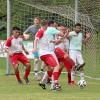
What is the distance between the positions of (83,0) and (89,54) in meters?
2.54

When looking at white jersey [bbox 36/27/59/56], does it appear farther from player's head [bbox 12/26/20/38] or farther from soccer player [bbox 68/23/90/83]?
player's head [bbox 12/26/20/38]

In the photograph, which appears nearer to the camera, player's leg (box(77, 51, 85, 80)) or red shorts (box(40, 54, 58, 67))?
red shorts (box(40, 54, 58, 67))

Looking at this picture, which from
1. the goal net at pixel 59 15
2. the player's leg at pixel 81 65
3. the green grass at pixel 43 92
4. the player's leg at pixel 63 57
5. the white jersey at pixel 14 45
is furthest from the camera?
the goal net at pixel 59 15

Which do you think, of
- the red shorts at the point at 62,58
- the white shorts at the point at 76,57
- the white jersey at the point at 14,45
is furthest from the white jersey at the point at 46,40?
the white jersey at the point at 14,45

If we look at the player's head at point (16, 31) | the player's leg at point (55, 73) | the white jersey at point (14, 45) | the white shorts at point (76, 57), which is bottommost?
the player's leg at point (55, 73)

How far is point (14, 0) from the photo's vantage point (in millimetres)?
25141

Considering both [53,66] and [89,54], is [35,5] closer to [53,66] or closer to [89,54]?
[89,54]

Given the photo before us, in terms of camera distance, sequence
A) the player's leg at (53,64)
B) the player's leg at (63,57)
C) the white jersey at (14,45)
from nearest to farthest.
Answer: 1. the player's leg at (53,64)
2. the player's leg at (63,57)
3. the white jersey at (14,45)

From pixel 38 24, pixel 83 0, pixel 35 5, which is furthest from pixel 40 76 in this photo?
pixel 83 0

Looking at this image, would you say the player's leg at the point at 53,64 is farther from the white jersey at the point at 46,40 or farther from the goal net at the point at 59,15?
the goal net at the point at 59,15

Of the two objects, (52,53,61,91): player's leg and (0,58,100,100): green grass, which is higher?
(52,53,61,91): player's leg

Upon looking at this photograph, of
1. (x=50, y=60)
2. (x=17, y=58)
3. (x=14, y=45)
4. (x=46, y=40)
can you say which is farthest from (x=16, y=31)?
(x=50, y=60)

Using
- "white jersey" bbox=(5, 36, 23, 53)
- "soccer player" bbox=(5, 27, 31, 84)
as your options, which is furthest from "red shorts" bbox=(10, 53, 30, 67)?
"white jersey" bbox=(5, 36, 23, 53)

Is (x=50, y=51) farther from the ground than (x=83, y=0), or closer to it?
closer to it
